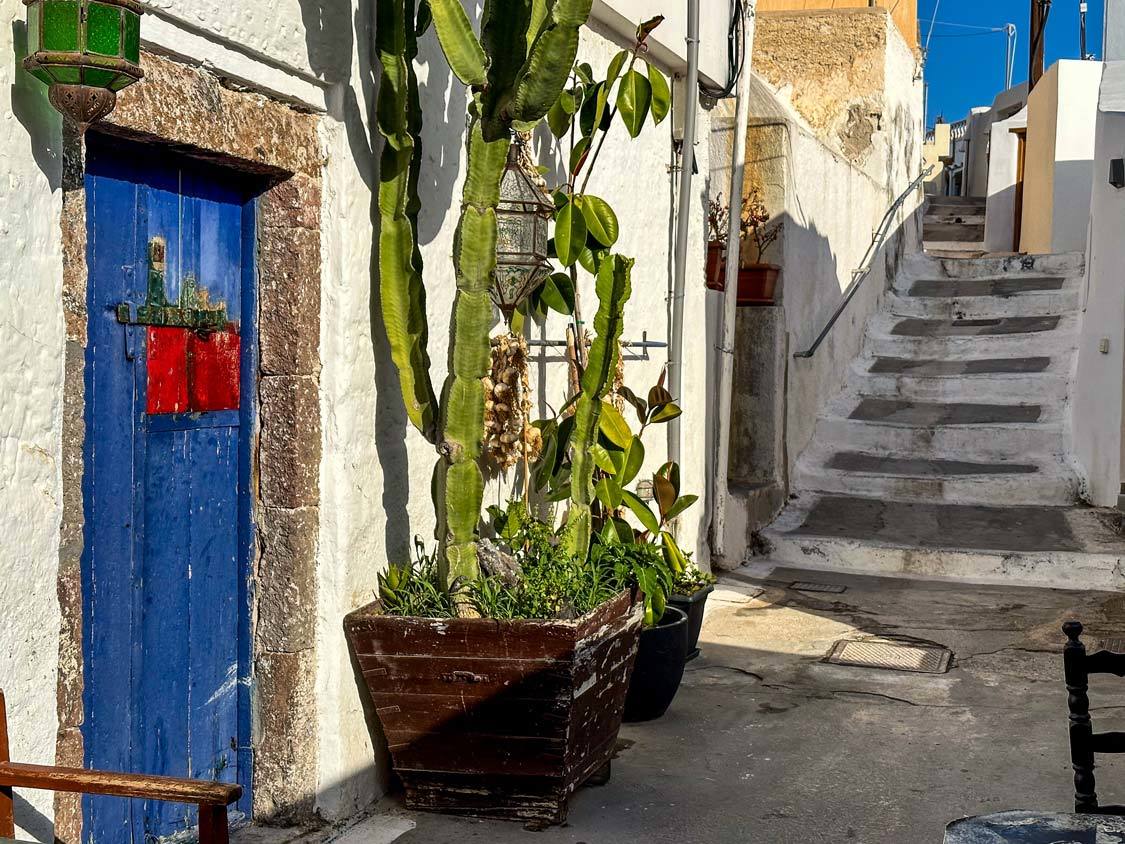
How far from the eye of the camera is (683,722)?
17.5 ft

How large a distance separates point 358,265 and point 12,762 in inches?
77.6

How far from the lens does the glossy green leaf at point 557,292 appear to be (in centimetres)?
505

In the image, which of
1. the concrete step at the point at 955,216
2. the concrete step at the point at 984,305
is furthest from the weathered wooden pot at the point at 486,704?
the concrete step at the point at 955,216

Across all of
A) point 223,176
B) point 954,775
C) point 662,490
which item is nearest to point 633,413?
point 662,490

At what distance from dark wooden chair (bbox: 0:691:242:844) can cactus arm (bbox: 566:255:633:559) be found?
2480 millimetres

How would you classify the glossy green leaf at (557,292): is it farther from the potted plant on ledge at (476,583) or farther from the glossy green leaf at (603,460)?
the glossy green leaf at (603,460)

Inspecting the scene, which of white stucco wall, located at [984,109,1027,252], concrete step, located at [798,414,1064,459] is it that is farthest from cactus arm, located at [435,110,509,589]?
white stucco wall, located at [984,109,1027,252]

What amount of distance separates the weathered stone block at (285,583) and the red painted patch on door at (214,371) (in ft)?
1.29

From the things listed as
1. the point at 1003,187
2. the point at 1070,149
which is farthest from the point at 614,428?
the point at 1003,187

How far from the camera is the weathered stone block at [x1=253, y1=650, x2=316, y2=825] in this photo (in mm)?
3984

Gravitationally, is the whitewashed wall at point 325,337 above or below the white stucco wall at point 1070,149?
below

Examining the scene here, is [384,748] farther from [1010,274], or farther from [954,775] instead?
[1010,274]

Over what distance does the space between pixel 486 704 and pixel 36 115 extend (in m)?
2.13

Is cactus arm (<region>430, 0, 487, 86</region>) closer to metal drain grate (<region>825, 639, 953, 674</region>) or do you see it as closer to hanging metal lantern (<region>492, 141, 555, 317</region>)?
hanging metal lantern (<region>492, 141, 555, 317</region>)
